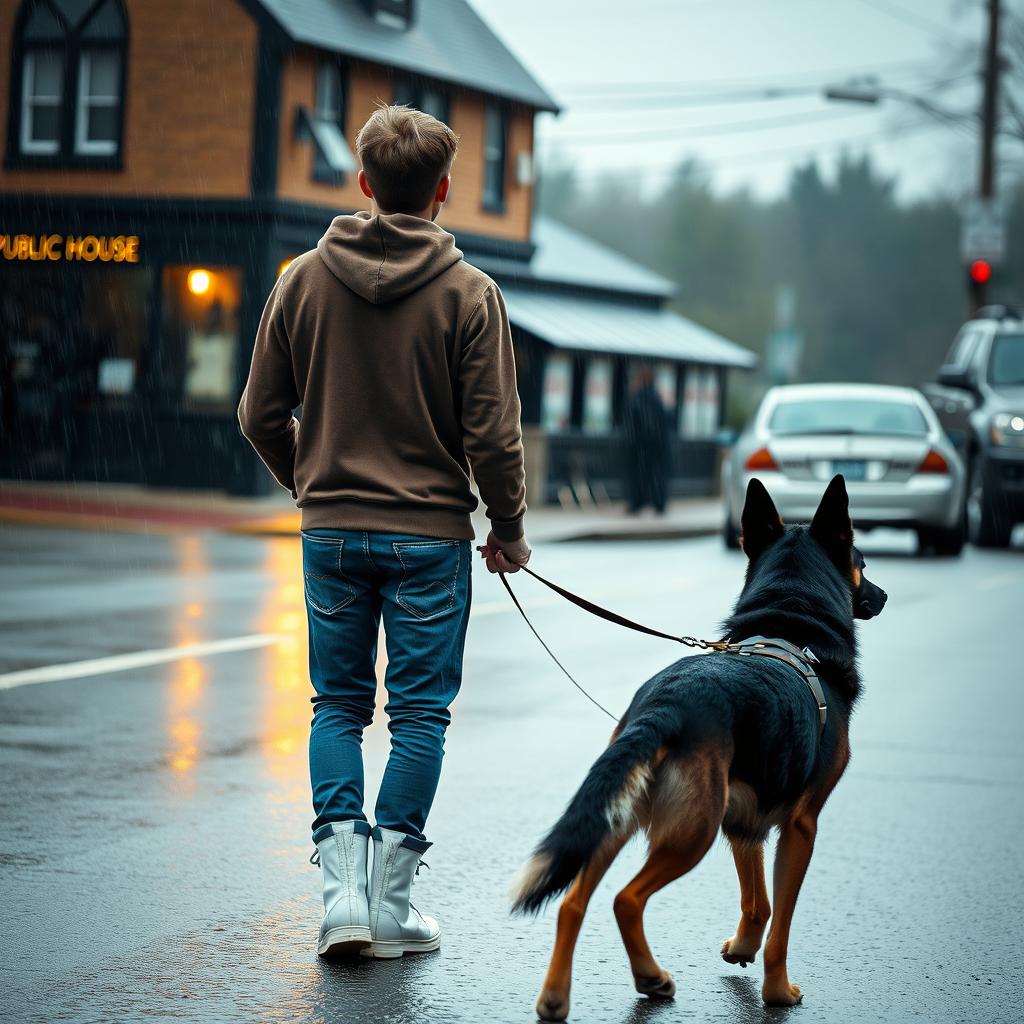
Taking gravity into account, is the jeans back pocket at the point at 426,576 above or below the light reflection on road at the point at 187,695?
above

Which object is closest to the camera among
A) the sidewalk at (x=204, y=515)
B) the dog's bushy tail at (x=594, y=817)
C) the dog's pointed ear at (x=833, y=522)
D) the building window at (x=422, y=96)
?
the dog's bushy tail at (x=594, y=817)

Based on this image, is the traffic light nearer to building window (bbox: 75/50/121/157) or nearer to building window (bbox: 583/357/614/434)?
building window (bbox: 583/357/614/434)

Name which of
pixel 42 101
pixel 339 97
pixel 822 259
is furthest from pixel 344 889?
pixel 822 259

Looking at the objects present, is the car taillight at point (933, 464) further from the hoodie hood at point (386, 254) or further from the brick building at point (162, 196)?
the hoodie hood at point (386, 254)

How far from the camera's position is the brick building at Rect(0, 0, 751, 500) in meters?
25.9

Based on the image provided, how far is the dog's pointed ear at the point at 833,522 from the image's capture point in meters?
4.57

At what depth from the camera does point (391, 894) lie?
4.51m

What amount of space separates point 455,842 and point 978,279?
25.1 metres

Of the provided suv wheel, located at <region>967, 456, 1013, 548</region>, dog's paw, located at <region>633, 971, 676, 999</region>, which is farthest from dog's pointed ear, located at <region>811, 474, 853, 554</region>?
suv wheel, located at <region>967, 456, 1013, 548</region>

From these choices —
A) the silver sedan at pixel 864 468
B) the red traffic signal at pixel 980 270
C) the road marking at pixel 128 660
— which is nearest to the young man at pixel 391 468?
the road marking at pixel 128 660

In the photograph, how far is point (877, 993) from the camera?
436cm

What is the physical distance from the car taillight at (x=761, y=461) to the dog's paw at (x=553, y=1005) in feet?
44.6

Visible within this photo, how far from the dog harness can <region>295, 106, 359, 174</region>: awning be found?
2233 centimetres

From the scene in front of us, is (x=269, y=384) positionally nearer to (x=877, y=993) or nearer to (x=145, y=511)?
(x=877, y=993)
